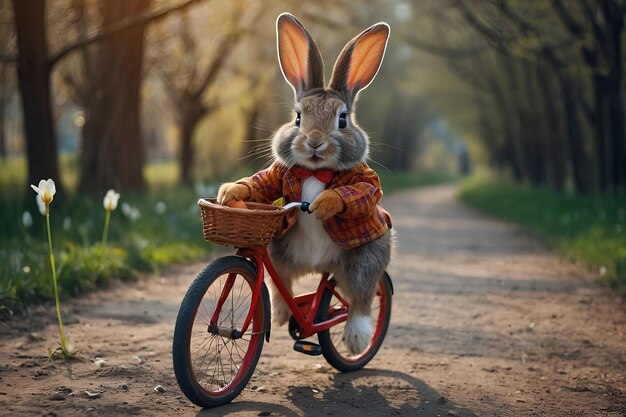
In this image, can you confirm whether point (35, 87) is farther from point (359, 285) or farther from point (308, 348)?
point (359, 285)

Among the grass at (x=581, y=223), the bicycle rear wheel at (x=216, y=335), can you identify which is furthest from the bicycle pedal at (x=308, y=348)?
the grass at (x=581, y=223)

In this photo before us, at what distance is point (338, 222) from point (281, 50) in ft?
3.61

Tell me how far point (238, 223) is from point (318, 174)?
73 cm

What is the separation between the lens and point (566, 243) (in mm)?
11547

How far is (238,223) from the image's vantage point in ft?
13.7

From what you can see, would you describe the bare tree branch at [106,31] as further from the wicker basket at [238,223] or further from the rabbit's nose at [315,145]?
the wicker basket at [238,223]

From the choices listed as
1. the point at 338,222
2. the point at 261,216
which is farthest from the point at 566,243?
the point at 261,216

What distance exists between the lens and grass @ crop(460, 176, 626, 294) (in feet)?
31.1

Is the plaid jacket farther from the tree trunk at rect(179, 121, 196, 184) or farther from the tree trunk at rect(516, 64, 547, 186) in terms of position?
A: the tree trunk at rect(516, 64, 547, 186)

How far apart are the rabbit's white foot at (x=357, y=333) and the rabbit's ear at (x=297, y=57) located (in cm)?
142

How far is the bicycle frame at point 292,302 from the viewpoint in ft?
14.8

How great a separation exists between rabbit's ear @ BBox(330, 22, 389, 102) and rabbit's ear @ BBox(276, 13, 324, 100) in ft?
0.37

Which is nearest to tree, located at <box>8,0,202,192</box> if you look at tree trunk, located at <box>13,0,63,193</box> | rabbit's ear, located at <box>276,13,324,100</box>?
tree trunk, located at <box>13,0,63,193</box>

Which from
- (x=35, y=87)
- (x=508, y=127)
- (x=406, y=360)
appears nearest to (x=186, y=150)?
(x=35, y=87)
